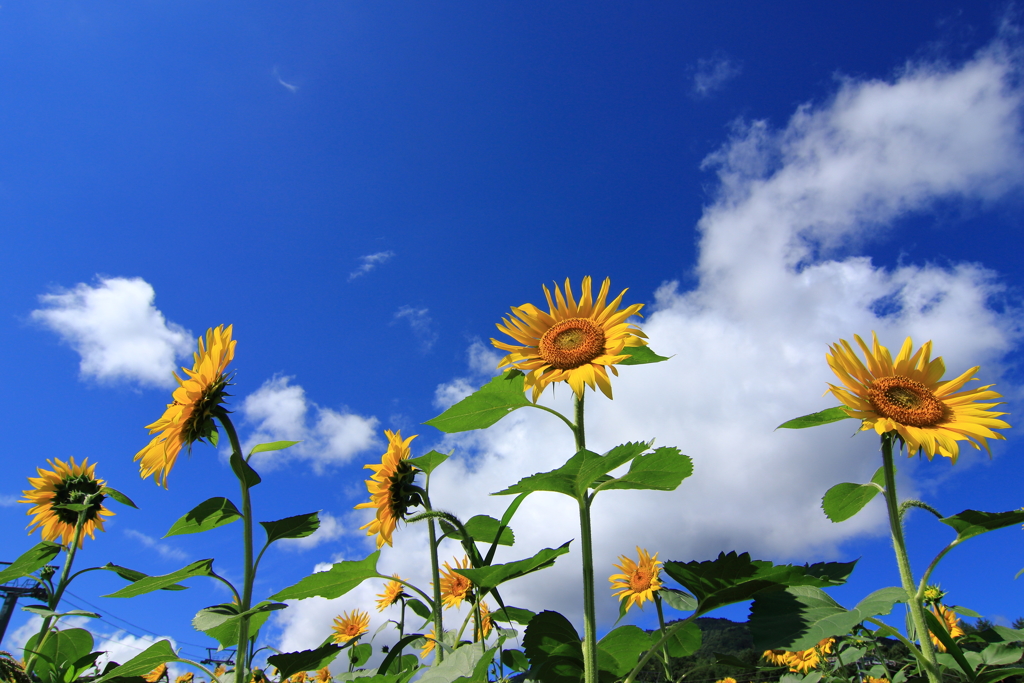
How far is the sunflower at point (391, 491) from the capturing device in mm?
3197

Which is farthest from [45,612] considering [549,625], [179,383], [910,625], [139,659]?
[910,625]

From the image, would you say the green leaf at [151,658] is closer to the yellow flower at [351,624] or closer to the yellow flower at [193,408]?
the yellow flower at [193,408]

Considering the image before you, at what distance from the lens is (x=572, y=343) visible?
105 inches

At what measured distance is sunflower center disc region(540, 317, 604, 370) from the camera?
2.58 m

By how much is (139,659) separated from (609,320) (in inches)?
99.6

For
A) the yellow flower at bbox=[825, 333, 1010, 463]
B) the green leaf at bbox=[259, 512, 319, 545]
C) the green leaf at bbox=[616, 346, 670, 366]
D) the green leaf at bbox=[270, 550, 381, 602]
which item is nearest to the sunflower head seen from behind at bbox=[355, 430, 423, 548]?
the green leaf at bbox=[259, 512, 319, 545]

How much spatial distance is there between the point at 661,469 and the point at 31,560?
3784mm

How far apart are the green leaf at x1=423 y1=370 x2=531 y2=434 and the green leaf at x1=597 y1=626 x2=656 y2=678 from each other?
3.25 feet

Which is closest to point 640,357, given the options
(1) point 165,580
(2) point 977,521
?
(2) point 977,521

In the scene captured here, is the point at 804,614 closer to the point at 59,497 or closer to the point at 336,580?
the point at 336,580

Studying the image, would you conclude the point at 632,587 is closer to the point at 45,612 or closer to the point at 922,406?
the point at 922,406

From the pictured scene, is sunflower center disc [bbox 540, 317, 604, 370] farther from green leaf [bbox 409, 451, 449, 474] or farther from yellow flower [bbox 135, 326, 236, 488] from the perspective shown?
yellow flower [bbox 135, 326, 236, 488]

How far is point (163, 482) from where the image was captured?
2.57 meters

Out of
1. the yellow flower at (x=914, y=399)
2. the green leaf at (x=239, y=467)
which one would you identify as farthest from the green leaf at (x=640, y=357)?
the green leaf at (x=239, y=467)
